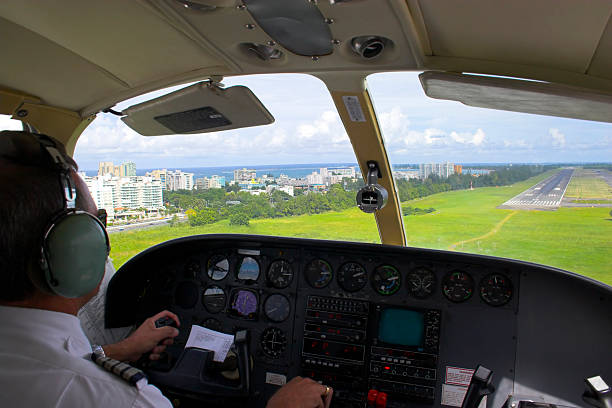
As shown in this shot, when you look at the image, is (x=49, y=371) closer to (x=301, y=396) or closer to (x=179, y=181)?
(x=301, y=396)

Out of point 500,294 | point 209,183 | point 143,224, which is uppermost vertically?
point 209,183

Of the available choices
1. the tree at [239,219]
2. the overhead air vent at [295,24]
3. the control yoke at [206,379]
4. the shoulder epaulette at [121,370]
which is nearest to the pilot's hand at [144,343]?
the control yoke at [206,379]

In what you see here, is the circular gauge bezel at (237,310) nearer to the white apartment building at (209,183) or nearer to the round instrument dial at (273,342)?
the round instrument dial at (273,342)

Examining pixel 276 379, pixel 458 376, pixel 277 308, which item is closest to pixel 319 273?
pixel 277 308

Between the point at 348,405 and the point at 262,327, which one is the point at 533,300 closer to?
the point at 348,405

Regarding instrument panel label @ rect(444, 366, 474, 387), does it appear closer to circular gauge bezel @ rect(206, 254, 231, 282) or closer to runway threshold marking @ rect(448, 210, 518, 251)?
circular gauge bezel @ rect(206, 254, 231, 282)

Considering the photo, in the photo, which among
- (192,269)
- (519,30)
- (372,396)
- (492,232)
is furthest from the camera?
(492,232)

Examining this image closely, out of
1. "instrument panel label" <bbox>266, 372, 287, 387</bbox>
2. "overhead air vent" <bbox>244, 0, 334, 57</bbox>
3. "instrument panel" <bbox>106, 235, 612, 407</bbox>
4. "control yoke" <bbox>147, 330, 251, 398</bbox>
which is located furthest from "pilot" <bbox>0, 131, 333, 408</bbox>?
"instrument panel label" <bbox>266, 372, 287, 387</bbox>
